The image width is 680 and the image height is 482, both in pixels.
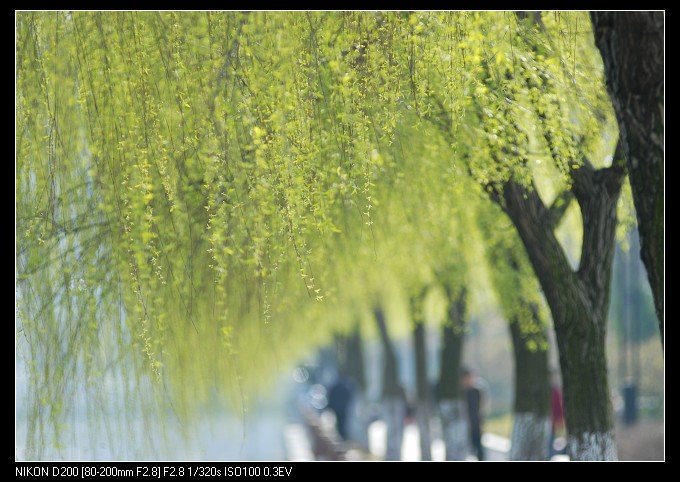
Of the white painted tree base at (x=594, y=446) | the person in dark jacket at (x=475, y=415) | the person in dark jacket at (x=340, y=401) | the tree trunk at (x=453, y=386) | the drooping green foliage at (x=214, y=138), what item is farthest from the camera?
the person in dark jacket at (x=340, y=401)

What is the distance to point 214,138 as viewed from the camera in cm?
879

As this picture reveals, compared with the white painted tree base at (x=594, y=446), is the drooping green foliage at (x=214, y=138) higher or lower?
higher

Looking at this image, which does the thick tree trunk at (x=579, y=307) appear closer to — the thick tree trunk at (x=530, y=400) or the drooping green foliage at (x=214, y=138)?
the drooping green foliage at (x=214, y=138)

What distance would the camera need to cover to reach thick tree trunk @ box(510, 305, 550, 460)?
52.0 ft

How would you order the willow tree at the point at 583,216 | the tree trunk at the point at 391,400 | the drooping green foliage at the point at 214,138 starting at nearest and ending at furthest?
the drooping green foliage at the point at 214,138, the willow tree at the point at 583,216, the tree trunk at the point at 391,400

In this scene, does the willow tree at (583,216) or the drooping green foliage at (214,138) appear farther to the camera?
the willow tree at (583,216)

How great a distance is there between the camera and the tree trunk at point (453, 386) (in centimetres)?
2034

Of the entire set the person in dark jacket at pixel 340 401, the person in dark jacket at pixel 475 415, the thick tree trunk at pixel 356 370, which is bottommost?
the person in dark jacket at pixel 475 415

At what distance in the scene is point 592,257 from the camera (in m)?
11.3

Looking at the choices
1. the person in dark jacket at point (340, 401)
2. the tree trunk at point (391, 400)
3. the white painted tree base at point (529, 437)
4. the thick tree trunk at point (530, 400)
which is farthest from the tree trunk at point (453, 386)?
the white painted tree base at point (529, 437)

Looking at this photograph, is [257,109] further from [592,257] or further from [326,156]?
[592,257]

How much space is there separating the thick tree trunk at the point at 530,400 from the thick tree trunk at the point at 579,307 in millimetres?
4509

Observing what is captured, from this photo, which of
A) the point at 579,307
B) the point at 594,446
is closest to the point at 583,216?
the point at 579,307

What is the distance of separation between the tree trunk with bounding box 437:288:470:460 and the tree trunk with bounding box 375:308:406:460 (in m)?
3.49
